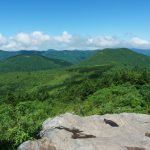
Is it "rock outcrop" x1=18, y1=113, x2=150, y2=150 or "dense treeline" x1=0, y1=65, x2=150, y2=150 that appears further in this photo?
"dense treeline" x1=0, y1=65, x2=150, y2=150

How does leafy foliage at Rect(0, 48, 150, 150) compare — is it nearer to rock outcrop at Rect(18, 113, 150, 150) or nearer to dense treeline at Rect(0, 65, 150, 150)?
dense treeline at Rect(0, 65, 150, 150)

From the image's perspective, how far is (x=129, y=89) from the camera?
140 meters

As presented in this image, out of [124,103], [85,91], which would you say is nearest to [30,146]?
[124,103]

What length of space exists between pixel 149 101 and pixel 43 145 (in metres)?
90.2

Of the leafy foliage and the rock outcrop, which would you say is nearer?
the rock outcrop

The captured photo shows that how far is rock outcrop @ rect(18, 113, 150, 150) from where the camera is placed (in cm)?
3484

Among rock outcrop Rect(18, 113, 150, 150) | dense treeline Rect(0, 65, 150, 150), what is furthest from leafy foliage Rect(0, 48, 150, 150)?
rock outcrop Rect(18, 113, 150, 150)

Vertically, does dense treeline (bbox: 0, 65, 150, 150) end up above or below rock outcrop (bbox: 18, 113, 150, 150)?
below

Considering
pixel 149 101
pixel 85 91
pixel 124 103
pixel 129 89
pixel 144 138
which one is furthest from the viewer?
pixel 85 91

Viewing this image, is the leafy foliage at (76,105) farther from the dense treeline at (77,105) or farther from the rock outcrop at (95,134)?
the rock outcrop at (95,134)

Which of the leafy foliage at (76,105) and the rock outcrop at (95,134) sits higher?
the rock outcrop at (95,134)

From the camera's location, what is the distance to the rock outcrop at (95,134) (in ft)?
114

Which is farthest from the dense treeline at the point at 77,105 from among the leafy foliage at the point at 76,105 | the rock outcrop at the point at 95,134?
the rock outcrop at the point at 95,134

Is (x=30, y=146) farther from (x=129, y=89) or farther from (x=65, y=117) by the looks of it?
(x=129, y=89)
